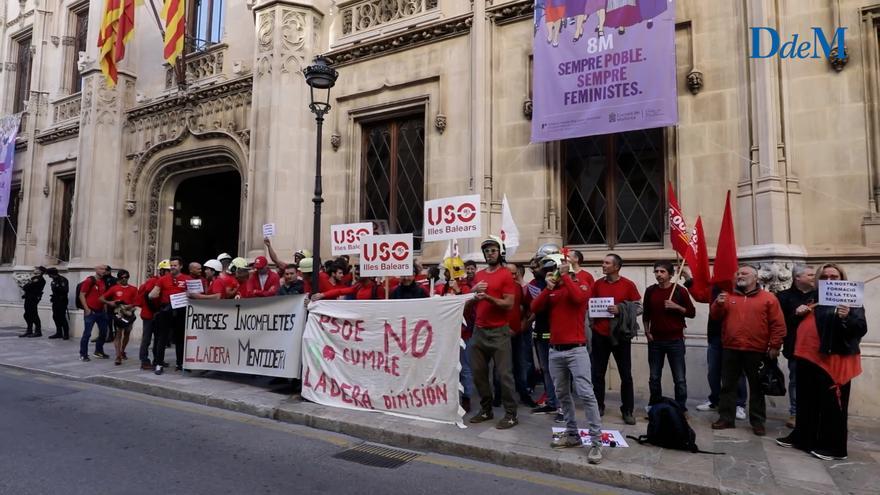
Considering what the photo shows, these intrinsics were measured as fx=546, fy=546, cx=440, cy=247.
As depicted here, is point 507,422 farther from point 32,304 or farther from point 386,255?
point 32,304

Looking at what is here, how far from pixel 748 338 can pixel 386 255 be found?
4.31 m

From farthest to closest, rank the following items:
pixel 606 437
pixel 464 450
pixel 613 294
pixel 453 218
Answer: pixel 453 218 < pixel 613 294 < pixel 606 437 < pixel 464 450

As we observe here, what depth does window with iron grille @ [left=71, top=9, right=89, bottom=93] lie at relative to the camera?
18.3 m

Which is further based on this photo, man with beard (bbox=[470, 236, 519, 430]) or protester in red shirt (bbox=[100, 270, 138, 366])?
protester in red shirt (bbox=[100, 270, 138, 366])

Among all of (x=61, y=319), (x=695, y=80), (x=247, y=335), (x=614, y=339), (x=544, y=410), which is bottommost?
(x=544, y=410)

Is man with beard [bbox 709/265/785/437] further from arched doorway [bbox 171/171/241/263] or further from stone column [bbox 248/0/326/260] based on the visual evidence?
arched doorway [bbox 171/171/241/263]

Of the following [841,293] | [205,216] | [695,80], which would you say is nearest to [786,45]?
[695,80]

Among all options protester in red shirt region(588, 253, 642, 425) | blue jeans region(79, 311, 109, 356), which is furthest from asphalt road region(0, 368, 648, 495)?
blue jeans region(79, 311, 109, 356)

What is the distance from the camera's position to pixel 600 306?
6.30m

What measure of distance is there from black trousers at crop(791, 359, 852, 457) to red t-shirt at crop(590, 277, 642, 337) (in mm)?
1759

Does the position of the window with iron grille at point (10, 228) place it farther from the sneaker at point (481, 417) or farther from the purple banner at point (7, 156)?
the sneaker at point (481, 417)

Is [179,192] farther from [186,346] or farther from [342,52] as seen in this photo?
[186,346]

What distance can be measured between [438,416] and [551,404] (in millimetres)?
1603

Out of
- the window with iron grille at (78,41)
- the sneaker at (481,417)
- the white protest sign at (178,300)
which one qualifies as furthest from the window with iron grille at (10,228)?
the sneaker at (481,417)
